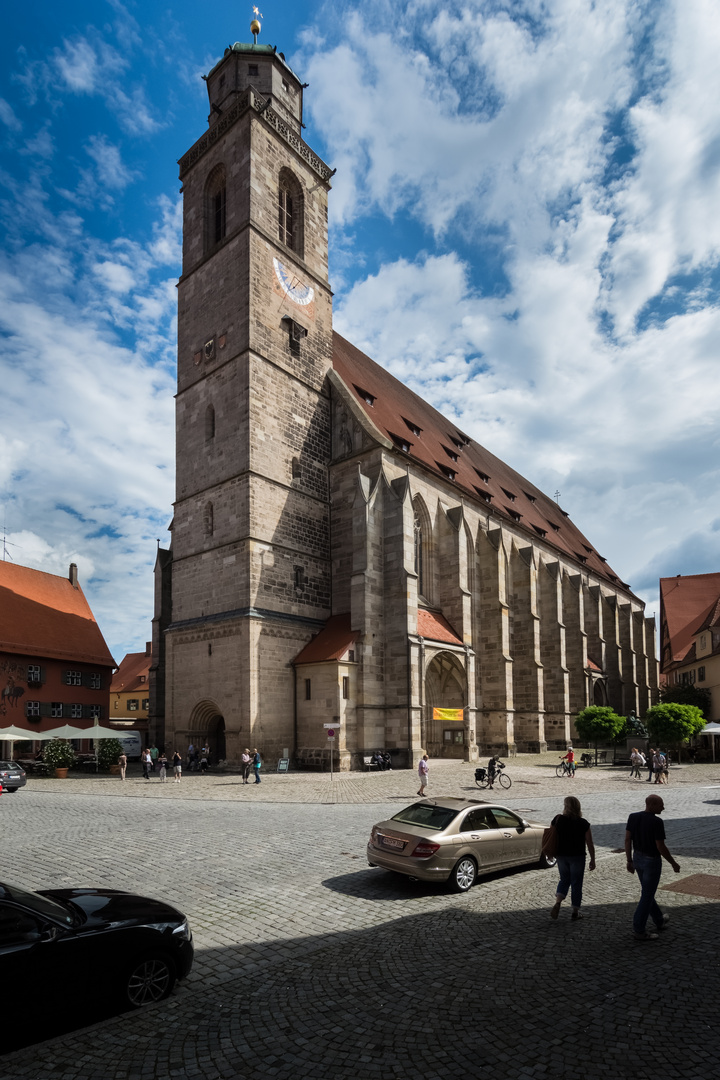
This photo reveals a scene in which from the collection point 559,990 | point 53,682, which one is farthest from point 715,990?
point 53,682

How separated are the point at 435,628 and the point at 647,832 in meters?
22.7

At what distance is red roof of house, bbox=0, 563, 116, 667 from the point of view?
1383 inches

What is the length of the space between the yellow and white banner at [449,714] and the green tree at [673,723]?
927 cm

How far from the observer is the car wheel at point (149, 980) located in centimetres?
529

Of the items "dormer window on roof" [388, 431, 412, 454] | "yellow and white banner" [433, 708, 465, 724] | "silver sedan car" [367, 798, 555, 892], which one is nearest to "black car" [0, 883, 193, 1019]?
"silver sedan car" [367, 798, 555, 892]

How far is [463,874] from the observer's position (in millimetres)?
9039

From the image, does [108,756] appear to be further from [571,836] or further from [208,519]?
[571,836]

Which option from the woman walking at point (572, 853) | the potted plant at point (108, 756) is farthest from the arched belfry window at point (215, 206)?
the woman walking at point (572, 853)

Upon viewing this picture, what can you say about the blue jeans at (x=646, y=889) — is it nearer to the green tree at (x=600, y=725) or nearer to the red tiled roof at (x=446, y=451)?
the red tiled roof at (x=446, y=451)

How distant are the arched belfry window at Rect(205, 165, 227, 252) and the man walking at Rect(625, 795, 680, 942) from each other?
3104cm

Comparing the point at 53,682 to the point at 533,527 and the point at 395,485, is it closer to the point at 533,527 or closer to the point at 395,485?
the point at 395,485

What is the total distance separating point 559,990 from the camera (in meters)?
5.43

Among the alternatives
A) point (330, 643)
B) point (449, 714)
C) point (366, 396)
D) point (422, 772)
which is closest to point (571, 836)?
point (422, 772)

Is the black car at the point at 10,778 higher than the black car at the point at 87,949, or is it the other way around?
the black car at the point at 87,949
